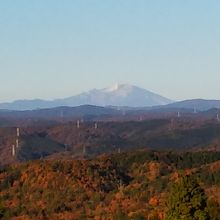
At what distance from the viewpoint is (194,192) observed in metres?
24.3

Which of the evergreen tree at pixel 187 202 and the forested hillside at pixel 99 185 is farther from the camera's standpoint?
the forested hillside at pixel 99 185

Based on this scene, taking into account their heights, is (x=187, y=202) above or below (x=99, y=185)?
above

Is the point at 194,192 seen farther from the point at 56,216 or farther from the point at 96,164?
the point at 96,164

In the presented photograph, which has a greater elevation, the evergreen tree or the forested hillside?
the evergreen tree

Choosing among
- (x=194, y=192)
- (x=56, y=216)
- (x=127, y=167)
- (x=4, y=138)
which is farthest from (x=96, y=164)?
(x=4, y=138)

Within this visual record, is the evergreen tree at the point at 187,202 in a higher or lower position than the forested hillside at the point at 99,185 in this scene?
higher

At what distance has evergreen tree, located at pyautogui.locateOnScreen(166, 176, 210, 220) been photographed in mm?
24141

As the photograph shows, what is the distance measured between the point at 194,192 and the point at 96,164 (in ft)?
108

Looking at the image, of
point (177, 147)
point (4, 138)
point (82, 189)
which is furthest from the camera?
point (4, 138)

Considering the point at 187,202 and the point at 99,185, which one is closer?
the point at 187,202

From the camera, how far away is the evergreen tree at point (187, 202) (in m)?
24.1

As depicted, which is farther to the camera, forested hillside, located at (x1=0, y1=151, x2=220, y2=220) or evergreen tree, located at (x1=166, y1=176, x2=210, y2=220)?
forested hillside, located at (x1=0, y1=151, x2=220, y2=220)

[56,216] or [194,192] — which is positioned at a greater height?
[194,192]

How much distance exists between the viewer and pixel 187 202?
958 inches
